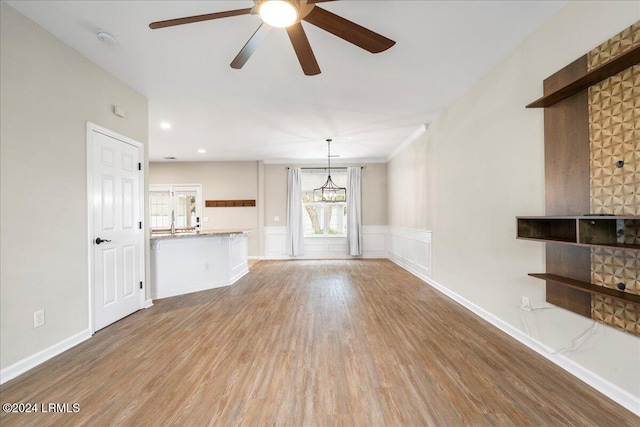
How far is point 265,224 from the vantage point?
7.41 m

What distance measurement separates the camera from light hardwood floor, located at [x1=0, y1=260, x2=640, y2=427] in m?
1.57

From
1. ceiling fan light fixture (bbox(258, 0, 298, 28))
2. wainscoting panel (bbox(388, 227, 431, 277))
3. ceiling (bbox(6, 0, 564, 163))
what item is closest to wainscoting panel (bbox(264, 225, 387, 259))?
wainscoting panel (bbox(388, 227, 431, 277))

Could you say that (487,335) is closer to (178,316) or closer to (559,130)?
(559,130)

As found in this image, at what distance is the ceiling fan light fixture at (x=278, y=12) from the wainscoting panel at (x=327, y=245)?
603 cm

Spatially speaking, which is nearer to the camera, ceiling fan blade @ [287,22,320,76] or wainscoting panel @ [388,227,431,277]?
ceiling fan blade @ [287,22,320,76]

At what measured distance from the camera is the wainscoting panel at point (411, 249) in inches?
186

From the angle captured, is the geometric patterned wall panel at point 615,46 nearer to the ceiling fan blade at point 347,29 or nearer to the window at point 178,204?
the ceiling fan blade at point 347,29

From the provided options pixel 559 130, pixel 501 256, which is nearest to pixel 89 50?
pixel 559 130

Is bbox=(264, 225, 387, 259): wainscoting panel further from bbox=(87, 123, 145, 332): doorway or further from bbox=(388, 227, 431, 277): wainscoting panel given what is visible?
bbox=(87, 123, 145, 332): doorway

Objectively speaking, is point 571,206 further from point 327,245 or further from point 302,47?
point 327,245

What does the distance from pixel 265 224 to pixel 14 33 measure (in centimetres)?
571

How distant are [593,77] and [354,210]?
563 cm

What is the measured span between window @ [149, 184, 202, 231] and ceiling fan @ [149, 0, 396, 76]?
630 cm

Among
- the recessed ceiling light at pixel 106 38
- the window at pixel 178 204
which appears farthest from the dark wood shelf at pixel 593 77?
the window at pixel 178 204
